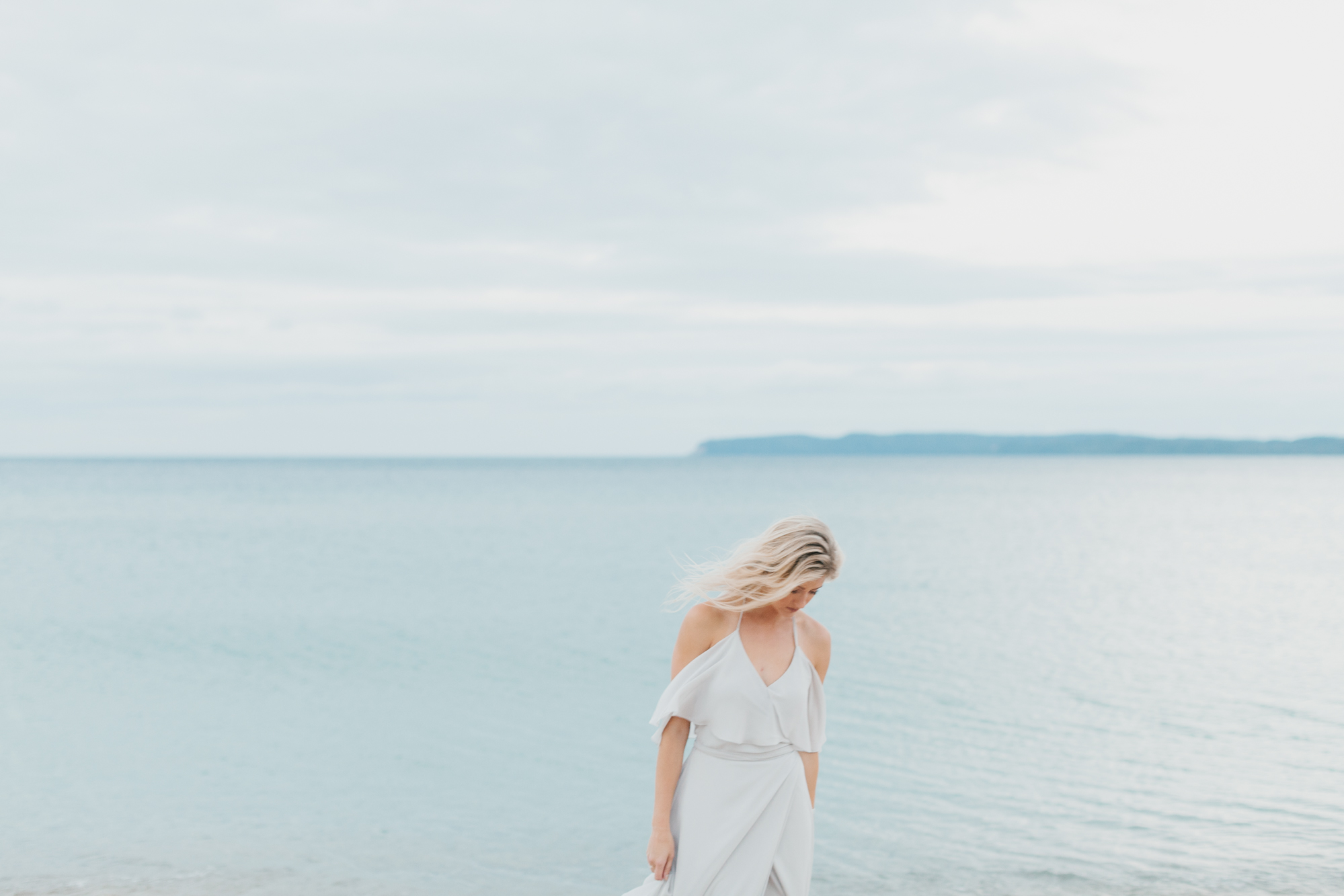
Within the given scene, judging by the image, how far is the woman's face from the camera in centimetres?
342

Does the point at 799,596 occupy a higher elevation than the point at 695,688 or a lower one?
higher

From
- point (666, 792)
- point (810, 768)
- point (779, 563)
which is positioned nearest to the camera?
point (779, 563)

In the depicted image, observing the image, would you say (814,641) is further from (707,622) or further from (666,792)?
(666,792)

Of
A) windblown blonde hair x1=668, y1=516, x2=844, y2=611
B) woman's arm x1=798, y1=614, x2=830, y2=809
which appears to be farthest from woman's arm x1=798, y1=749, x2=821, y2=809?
windblown blonde hair x1=668, y1=516, x2=844, y2=611

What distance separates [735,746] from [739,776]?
4.1 inches

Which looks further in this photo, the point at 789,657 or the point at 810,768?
the point at 810,768

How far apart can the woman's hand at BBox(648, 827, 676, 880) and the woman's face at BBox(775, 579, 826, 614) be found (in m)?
0.91

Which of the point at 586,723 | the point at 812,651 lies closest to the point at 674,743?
the point at 812,651

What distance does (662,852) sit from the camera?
366cm

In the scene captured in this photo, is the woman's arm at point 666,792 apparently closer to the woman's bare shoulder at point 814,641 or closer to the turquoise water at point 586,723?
the woman's bare shoulder at point 814,641

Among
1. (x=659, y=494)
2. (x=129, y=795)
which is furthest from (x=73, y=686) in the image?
(x=659, y=494)

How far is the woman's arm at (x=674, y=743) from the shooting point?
3627 mm

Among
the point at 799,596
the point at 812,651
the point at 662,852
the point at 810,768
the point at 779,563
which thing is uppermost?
the point at 779,563

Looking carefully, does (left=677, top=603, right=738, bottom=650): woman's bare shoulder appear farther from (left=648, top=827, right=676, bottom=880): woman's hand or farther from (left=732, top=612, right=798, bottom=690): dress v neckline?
(left=648, top=827, right=676, bottom=880): woman's hand
